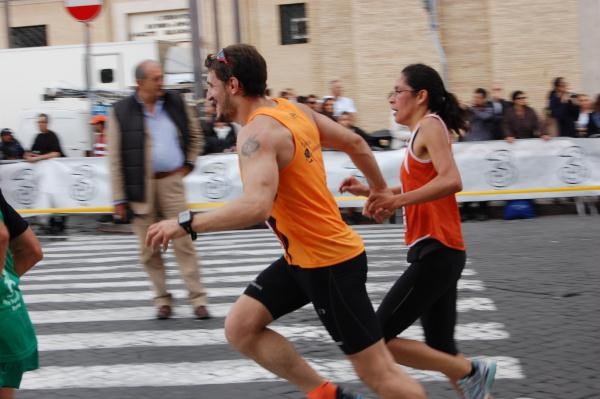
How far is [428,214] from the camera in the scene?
4.82 metres

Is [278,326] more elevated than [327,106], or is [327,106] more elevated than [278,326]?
[327,106]

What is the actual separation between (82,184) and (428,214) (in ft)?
36.9

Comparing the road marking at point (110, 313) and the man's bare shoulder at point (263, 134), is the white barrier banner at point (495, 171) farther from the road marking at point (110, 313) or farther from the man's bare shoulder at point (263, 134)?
the man's bare shoulder at point (263, 134)

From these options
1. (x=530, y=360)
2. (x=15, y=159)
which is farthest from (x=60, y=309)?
(x=15, y=159)

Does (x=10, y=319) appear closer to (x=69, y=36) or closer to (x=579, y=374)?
(x=579, y=374)

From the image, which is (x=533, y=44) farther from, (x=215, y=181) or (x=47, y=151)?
(x=47, y=151)

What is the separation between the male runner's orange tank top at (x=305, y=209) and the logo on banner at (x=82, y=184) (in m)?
11.5

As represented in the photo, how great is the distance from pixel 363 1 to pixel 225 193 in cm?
1254

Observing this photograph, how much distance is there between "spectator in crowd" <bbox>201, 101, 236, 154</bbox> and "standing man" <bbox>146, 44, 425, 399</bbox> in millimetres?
10820

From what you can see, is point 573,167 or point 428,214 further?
point 573,167

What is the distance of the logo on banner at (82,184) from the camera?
50.5 feet

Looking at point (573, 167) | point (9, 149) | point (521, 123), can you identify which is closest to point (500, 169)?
point (521, 123)

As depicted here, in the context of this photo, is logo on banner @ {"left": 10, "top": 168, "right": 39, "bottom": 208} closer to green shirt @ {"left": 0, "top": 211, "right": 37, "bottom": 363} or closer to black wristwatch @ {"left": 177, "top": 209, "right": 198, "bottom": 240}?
green shirt @ {"left": 0, "top": 211, "right": 37, "bottom": 363}

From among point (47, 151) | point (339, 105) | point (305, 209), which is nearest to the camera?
point (305, 209)
